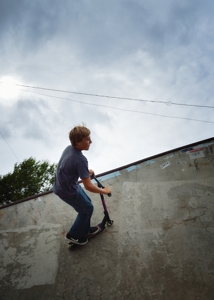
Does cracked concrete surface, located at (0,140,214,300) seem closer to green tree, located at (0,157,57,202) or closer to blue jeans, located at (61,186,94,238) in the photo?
blue jeans, located at (61,186,94,238)

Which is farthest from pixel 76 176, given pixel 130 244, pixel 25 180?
pixel 25 180

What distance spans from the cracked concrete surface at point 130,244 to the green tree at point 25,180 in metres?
17.8

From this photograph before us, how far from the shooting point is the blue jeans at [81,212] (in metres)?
2.10

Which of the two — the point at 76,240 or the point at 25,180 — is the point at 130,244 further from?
the point at 25,180

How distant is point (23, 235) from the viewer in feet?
8.74

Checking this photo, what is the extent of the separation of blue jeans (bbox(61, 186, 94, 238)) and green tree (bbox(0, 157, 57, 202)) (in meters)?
19.0

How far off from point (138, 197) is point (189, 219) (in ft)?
3.07

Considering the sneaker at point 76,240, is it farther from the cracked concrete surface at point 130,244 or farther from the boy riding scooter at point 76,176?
the cracked concrete surface at point 130,244

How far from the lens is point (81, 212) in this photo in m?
2.15

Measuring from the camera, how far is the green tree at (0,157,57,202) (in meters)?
17.8

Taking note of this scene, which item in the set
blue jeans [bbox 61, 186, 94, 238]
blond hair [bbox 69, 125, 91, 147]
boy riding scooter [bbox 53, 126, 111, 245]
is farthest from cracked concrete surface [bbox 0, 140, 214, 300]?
blond hair [bbox 69, 125, 91, 147]

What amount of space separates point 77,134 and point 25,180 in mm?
20343

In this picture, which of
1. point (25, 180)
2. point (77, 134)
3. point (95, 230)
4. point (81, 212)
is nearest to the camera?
point (77, 134)

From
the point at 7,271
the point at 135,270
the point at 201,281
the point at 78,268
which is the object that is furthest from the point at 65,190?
the point at 201,281
